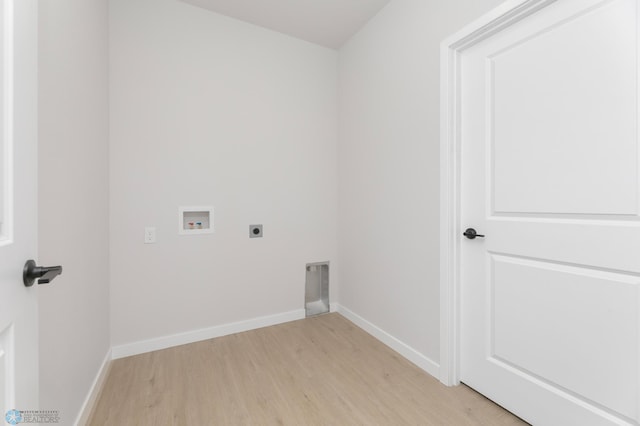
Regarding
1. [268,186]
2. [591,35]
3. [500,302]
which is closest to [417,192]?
[500,302]

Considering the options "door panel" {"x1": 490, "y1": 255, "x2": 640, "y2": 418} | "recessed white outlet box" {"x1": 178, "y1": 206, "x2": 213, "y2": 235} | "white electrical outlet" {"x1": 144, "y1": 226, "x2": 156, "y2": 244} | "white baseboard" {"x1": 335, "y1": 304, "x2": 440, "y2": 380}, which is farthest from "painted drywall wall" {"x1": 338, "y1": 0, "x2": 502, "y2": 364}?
"white electrical outlet" {"x1": 144, "y1": 226, "x2": 156, "y2": 244}

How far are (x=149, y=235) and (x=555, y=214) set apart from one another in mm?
2531

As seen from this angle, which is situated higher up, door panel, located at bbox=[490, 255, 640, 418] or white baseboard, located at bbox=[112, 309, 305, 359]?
door panel, located at bbox=[490, 255, 640, 418]

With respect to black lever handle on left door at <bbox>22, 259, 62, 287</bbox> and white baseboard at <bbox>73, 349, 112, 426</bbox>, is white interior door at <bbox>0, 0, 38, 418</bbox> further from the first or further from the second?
white baseboard at <bbox>73, 349, 112, 426</bbox>

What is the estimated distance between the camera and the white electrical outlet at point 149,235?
2.12m

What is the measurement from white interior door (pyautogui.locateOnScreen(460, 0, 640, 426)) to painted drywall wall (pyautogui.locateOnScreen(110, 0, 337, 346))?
1460 mm

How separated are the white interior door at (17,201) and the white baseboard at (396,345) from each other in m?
1.90

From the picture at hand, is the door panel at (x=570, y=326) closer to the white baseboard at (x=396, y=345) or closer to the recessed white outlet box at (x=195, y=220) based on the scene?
the white baseboard at (x=396, y=345)

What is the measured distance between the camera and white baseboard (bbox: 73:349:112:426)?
139 cm

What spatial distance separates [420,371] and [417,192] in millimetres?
1198

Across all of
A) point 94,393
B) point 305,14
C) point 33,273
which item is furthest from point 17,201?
point 305,14

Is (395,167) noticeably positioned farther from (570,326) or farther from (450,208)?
(570,326)

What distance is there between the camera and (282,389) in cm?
170

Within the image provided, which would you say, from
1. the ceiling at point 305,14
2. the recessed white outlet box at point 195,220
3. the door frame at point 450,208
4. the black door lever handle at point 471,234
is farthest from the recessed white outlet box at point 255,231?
the ceiling at point 305,14
